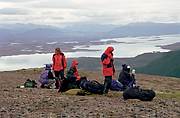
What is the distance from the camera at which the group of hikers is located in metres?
20.4

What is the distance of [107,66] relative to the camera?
2036cm

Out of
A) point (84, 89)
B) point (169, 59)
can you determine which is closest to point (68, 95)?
point (84, 89)

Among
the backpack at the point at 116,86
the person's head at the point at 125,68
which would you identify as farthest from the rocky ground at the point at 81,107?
the person's head at the point at 125,68

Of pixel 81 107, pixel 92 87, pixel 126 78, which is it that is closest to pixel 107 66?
pixel 92 87

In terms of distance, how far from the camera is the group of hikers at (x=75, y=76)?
Result: 20359 millimetres

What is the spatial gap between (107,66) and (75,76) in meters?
2.76

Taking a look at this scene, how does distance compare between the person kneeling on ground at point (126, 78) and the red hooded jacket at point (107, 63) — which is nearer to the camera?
the red hooded jacket at point (107, 63)

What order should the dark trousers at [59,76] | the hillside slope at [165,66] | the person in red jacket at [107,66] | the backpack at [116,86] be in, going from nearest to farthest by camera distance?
the person in red jacket at [107,66] → the backpack at [116,86] → the dark trousers at [59,76] → the hillside slope at [165,66]

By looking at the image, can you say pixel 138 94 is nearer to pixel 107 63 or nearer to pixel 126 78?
pixel 107 63

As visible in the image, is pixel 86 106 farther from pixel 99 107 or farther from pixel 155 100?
pixel 155 100

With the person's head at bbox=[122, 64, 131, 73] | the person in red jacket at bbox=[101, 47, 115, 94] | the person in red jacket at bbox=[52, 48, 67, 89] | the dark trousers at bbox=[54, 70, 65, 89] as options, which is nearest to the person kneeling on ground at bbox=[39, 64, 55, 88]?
the dark trousers at bbox=[54, 70, 65, 89]

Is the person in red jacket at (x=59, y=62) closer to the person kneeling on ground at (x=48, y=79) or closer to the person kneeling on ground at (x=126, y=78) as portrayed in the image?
the person kneeling on ground at (x=48, y=79)

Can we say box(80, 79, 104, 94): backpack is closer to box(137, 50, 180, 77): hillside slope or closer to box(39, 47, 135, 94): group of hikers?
box(39, 47, 135, 94): group of hikers

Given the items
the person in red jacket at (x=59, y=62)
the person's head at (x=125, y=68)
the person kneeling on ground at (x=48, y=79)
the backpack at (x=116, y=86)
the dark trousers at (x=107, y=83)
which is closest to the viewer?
the dark trousers at (x=107, y=83)
